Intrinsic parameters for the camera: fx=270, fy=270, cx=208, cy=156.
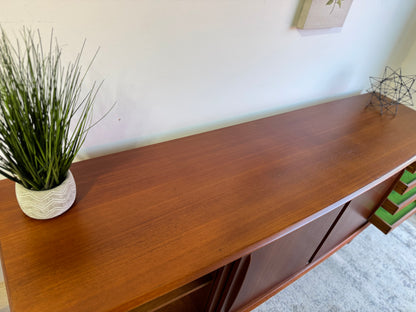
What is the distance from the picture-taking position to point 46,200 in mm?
538

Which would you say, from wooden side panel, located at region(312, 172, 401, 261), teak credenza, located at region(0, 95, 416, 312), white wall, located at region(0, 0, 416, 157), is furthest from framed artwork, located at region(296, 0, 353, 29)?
wooden side panel, located at region(312, 172, 401, 261)

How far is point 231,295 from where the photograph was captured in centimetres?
76

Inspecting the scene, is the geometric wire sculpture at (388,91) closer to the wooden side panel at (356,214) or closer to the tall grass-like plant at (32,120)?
the wooden side panel at (356,214)

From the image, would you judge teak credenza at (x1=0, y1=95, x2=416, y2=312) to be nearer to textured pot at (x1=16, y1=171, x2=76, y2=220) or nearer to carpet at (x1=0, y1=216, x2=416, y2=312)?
textured pot at (x1=16, y1=171, x2=76, y2=220)

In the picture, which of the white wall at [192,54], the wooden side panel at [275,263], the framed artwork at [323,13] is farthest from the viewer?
the framed artwork at [323,13]

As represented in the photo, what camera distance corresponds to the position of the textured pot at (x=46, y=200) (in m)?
0.52

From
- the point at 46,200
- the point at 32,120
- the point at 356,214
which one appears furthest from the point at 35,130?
the point at 356,214

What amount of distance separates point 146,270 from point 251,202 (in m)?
0.31

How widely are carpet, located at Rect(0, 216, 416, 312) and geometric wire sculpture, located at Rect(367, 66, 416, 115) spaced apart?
0.69m

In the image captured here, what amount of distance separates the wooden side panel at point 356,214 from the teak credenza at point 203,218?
12 millimetres

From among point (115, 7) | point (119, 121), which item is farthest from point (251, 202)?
point (115, 7)

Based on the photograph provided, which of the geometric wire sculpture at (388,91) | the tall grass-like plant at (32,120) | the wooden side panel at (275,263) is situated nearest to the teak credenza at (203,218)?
the wooden side panel at (275,263)

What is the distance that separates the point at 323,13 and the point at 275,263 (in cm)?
86

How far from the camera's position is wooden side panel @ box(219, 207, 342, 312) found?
2.34ft
